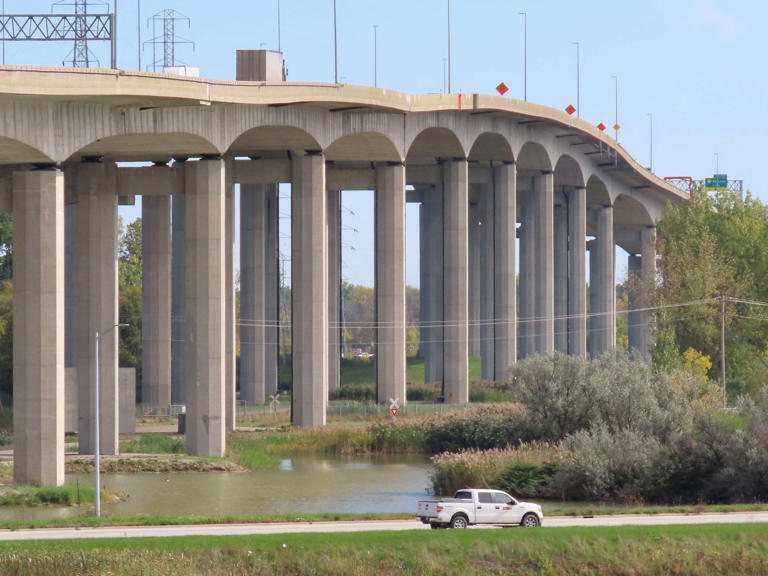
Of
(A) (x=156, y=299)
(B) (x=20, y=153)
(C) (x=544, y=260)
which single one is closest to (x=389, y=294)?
(A) (x=156, y=299)

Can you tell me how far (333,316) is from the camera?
4035 inches

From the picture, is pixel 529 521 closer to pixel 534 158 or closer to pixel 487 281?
pixel 534 158

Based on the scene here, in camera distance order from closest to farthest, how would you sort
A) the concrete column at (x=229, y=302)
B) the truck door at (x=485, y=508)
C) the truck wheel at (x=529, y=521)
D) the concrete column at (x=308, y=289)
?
the truck wheel at (x=529, y=521), the truck door at (x=485, y=508), the concrete column at (x=308, y=289), the concrete column at (x=229, y=302)

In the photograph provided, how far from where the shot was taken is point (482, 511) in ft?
128

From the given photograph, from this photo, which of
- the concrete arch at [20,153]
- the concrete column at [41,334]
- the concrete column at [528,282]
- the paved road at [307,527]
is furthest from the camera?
the concrete column at [528,282]

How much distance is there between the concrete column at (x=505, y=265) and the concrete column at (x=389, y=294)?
1356 centimetres

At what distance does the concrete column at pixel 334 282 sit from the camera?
10325cm

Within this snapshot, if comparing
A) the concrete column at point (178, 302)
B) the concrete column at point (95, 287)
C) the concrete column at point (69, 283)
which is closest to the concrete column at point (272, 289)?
the concrete column at point (178, 302)

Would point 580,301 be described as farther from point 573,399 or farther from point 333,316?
point 573,399

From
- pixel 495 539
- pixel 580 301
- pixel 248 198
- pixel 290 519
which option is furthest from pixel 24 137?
pixel 580 301

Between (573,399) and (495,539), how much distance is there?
81.4 feet

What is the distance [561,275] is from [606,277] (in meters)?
5.93

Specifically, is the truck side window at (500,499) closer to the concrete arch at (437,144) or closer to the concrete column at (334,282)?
the concrete arch at (437,144)

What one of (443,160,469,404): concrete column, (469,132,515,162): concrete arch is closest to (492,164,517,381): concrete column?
(469,132,515,162): concrete arch
